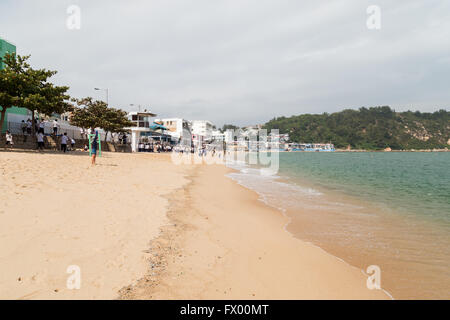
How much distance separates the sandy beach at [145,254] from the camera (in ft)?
11.8

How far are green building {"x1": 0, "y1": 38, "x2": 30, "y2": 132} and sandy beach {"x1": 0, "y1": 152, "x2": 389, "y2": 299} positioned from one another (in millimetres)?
22793

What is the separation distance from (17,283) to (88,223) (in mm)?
2447

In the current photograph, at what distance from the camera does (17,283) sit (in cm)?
329

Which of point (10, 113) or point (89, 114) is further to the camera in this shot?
point (89, 114)

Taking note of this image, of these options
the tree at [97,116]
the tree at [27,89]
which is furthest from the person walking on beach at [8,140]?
the tree at [97,116]

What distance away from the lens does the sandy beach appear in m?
A: 3.59

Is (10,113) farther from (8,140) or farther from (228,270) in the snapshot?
(228,270)

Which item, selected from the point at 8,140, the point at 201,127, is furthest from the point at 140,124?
the point at 201,127

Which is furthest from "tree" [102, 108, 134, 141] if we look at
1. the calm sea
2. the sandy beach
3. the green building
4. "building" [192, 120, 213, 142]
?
"building" [192, 120, 213, 142]

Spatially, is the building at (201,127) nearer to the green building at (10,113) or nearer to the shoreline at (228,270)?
the green building at (10,113)

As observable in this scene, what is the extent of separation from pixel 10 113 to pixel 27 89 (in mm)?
9666

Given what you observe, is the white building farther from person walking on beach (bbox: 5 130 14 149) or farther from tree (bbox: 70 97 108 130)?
person walking on beach (bbox: 5 130 14 149)

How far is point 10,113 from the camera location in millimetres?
26234
